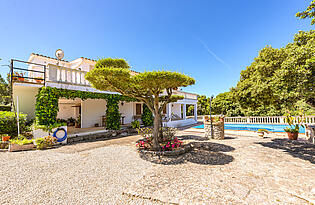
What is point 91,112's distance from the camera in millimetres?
13773

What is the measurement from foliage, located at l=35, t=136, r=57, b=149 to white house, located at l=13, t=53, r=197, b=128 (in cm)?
343

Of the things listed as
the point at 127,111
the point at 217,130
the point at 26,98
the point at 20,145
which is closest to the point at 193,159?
the point at 217,130

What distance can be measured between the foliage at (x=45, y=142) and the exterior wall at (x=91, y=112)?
5.32 meters

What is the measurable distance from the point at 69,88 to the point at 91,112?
16.4 ft

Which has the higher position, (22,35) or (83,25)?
(83,25)

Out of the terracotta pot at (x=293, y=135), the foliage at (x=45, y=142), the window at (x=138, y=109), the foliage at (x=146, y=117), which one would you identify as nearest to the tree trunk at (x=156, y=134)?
the foliage at (x=45, y=142)

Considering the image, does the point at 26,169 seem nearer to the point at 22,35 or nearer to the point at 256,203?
the point at 256,203

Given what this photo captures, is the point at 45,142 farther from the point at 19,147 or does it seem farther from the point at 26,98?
the point at 26,98

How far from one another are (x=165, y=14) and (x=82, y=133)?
13.3 meters

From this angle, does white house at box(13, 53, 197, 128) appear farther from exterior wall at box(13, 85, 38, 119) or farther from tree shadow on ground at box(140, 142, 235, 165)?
tree shadow on ground at box(140, 142, 235, 165)

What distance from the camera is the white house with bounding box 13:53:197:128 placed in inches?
345

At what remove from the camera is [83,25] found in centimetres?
1105

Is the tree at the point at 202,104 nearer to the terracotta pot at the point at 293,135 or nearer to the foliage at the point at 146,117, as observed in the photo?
the foliage at the point at 146,117

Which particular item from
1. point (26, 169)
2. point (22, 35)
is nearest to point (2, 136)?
point (26, 169)
